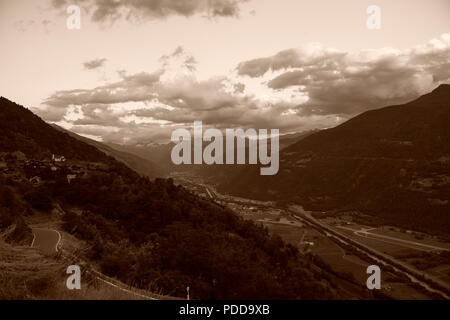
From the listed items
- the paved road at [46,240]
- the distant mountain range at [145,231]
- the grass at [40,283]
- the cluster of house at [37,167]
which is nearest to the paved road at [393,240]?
the distant mountain range at [145,231]

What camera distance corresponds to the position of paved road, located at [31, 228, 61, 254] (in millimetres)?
18594

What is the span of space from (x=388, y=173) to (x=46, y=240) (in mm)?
139595

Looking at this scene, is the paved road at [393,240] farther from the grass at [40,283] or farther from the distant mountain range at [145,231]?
the grass at [40,283]

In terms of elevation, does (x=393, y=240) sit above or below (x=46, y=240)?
below

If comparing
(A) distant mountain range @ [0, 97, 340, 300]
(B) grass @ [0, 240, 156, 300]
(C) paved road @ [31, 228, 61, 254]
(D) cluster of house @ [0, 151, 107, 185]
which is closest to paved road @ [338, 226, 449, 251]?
(A) distant mountain range @ [0, 97, 340, 300]

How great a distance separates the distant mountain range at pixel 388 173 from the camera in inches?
4382

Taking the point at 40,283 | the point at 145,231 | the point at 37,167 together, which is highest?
the point at 37,167

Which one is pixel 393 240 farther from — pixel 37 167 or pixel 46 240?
pixel 46 240

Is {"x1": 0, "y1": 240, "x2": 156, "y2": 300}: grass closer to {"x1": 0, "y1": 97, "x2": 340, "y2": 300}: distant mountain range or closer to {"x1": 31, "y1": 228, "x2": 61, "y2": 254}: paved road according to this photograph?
{"x1": 0, "y1": 97, "x2": 340, "y2": 300}: distant mountain range

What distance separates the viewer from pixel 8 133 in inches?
2478

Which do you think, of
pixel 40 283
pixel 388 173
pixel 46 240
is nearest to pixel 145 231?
pixel 46 240

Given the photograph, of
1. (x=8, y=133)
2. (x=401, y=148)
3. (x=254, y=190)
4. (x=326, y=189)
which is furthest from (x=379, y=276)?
(x=254, y=190)

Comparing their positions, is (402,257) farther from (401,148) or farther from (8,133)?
(401,148)

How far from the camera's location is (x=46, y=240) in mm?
21328
